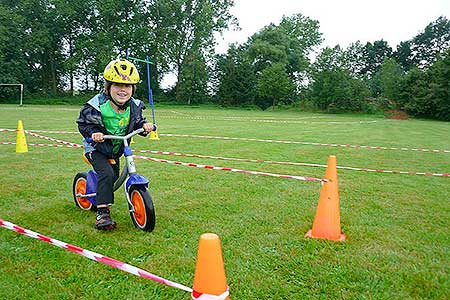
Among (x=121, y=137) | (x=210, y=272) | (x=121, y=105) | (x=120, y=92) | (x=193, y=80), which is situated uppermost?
(x=193, y=80)

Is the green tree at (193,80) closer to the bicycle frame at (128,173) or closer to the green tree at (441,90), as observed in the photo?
the green tree at (441,90)

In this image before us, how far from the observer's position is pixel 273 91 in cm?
5028

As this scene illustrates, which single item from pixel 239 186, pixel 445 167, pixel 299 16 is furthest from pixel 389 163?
pixel 299 16

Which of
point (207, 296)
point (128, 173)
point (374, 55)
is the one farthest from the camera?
point (374, 55)

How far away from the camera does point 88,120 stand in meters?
3.58

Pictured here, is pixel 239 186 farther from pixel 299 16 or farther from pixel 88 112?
pixel 299 16

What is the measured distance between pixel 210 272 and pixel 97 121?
2.34 m

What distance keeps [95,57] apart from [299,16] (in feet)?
120

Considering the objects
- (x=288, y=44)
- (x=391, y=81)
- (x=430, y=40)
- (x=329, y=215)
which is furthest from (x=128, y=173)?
Result: (x=430, y=40)

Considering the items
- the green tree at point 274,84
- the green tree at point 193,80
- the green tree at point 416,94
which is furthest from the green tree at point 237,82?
the green tree at point 416,94

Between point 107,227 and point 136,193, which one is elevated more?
point 136,193

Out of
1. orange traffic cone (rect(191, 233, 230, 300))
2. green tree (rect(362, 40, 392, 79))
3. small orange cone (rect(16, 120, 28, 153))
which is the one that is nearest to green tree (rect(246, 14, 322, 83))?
green tree (rect(362, 40, 392, 79))

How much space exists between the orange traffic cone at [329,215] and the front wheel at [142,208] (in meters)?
1.51

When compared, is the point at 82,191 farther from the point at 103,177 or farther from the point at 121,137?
the point at 121,137
